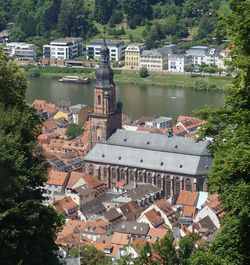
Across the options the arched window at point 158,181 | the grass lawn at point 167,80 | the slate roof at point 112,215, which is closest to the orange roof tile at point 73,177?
the arched window at point 158,181

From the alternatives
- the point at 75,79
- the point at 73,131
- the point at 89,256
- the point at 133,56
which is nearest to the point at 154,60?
the point at 133,56

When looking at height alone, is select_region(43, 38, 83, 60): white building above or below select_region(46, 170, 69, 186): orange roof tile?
below

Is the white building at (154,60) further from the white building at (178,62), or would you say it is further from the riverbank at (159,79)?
the riverbank at (159,79)

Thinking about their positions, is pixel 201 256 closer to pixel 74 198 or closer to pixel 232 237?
pixel 232 237

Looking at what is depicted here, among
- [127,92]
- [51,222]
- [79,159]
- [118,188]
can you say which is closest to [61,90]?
[127,92]

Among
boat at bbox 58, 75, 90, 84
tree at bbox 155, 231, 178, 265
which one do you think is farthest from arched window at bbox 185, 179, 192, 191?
boat at bbox 58, 75, 90, 84

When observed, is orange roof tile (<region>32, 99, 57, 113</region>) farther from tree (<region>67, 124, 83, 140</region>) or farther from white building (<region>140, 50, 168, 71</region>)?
white building (<region>140, 50, 168, 71</region>)
